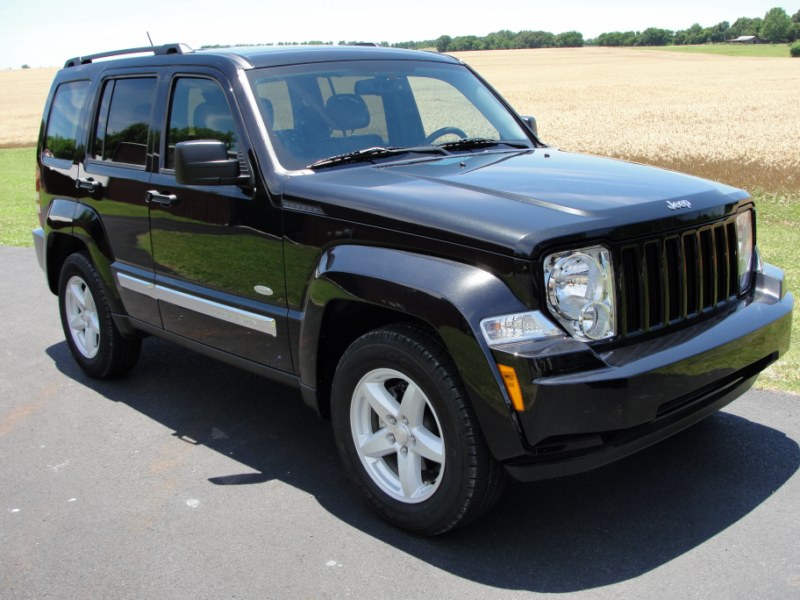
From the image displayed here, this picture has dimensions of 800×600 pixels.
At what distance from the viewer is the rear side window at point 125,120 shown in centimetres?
505

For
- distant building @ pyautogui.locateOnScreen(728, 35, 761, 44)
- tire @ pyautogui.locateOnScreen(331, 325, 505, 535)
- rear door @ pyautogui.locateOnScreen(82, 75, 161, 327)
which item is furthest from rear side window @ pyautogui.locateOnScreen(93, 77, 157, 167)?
distant building @ pyautogui.locateOnScreen(728, 35, 761, 44)

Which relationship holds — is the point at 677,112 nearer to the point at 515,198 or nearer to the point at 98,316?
the point at 98,316

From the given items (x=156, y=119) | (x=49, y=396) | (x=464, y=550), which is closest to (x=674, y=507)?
(x=464, y=550)

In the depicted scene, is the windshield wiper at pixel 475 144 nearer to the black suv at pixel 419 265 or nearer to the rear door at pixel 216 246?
the black suv at pixel 419 265

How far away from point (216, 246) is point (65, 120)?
2.18 metres

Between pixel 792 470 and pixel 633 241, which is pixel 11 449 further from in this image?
pixel 792 470

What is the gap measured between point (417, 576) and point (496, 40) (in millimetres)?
90734

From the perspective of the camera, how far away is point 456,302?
3227 millimetres

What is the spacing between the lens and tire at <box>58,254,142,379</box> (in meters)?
5.63

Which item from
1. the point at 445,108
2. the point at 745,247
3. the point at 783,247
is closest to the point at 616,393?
the point at 745,247

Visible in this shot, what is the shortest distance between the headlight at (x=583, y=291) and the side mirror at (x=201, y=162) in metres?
1.69

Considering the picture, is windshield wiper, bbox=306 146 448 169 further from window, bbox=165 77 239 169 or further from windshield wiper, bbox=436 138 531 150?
window, bbox=165 77 239 169

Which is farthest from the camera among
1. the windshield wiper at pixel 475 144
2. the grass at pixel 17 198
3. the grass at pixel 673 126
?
the grass at pixel 17 198

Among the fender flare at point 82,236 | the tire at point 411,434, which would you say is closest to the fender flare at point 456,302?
the tire at point 411,434
